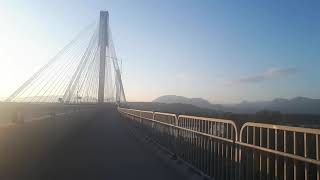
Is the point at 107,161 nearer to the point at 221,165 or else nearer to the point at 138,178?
the point at 138,178

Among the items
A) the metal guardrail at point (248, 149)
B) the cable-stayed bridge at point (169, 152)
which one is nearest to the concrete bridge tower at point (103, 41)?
the cable-stayed bridge at point (169, 152)

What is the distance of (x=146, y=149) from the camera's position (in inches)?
779

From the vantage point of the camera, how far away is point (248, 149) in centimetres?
903

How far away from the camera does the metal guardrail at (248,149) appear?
7.06m

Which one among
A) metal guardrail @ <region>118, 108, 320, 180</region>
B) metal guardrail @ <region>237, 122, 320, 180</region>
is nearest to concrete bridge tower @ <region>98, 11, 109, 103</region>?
metal guardrail @ <region>118, 108, 320, 180</region>

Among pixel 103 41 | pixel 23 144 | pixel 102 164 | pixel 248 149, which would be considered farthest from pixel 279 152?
pixel 103 41

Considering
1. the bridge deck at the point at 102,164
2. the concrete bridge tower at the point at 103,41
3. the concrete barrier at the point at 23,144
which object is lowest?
the bridge deck at the point at 102,164

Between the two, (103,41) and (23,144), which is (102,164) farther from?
(103,41)

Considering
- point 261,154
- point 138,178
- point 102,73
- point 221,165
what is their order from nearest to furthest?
point 261,154
point 221,165
point 138,178
point 102,73

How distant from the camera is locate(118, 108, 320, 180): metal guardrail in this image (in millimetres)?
7062

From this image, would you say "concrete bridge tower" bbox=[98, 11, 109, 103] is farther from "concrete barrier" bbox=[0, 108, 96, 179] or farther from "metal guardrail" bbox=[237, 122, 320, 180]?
"metal guardrail" bbox=[237, 122, 320, 180]

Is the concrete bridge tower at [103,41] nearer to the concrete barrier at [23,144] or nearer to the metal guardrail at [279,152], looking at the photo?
the concrete barrier at [23,144]

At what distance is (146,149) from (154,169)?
18.5 ft

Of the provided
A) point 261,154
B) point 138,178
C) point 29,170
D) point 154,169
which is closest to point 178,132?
point 154,169
